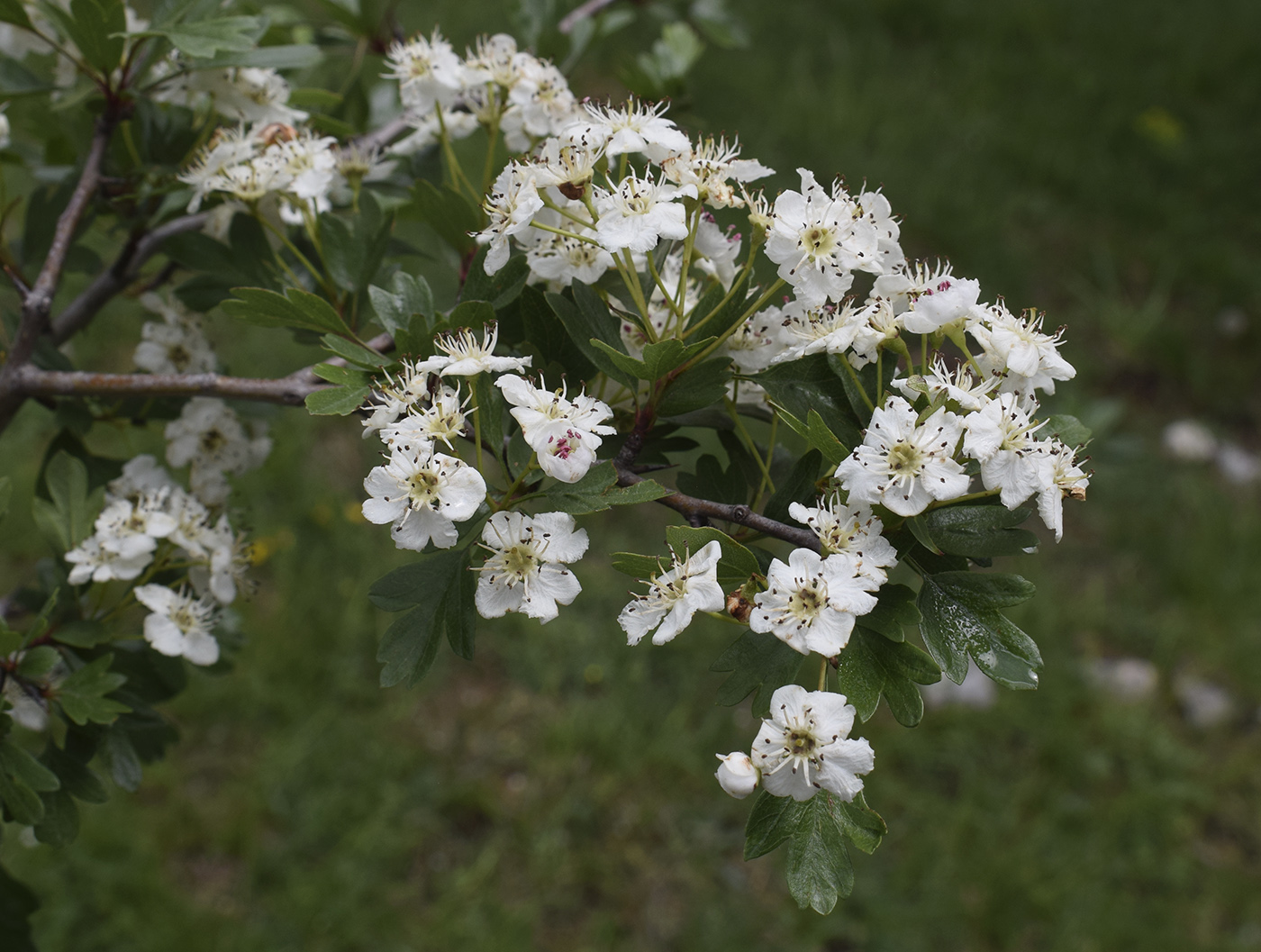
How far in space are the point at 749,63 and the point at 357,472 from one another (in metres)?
2.36

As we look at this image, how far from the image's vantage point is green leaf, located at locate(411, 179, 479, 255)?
41.9 inches

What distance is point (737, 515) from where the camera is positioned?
2.97 feet

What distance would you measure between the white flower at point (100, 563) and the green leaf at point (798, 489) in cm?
67

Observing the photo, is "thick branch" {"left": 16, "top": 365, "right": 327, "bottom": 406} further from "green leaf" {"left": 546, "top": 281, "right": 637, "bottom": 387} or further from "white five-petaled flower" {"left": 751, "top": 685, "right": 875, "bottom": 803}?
"white five-petaled flower" {"left": 751, "top": 685, "right": 875, "bottom": 803}

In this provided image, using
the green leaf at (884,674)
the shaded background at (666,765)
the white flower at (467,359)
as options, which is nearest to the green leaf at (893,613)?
the green leaf at (884,674)

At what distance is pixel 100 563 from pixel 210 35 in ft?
1.84

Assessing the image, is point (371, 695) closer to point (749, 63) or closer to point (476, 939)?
point (476, 939)

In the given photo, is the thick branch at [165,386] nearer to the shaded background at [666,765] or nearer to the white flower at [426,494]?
the white flower at [426,494]

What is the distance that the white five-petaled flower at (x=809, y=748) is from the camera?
800 millimetres

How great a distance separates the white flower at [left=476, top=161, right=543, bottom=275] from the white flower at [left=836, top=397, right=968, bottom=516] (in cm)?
33

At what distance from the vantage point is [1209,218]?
4.16 m

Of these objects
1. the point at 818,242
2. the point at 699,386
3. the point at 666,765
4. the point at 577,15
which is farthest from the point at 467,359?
the point at 666,765

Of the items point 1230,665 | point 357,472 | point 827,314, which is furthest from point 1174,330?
point 827,314

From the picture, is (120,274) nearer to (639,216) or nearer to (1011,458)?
(639,216)
